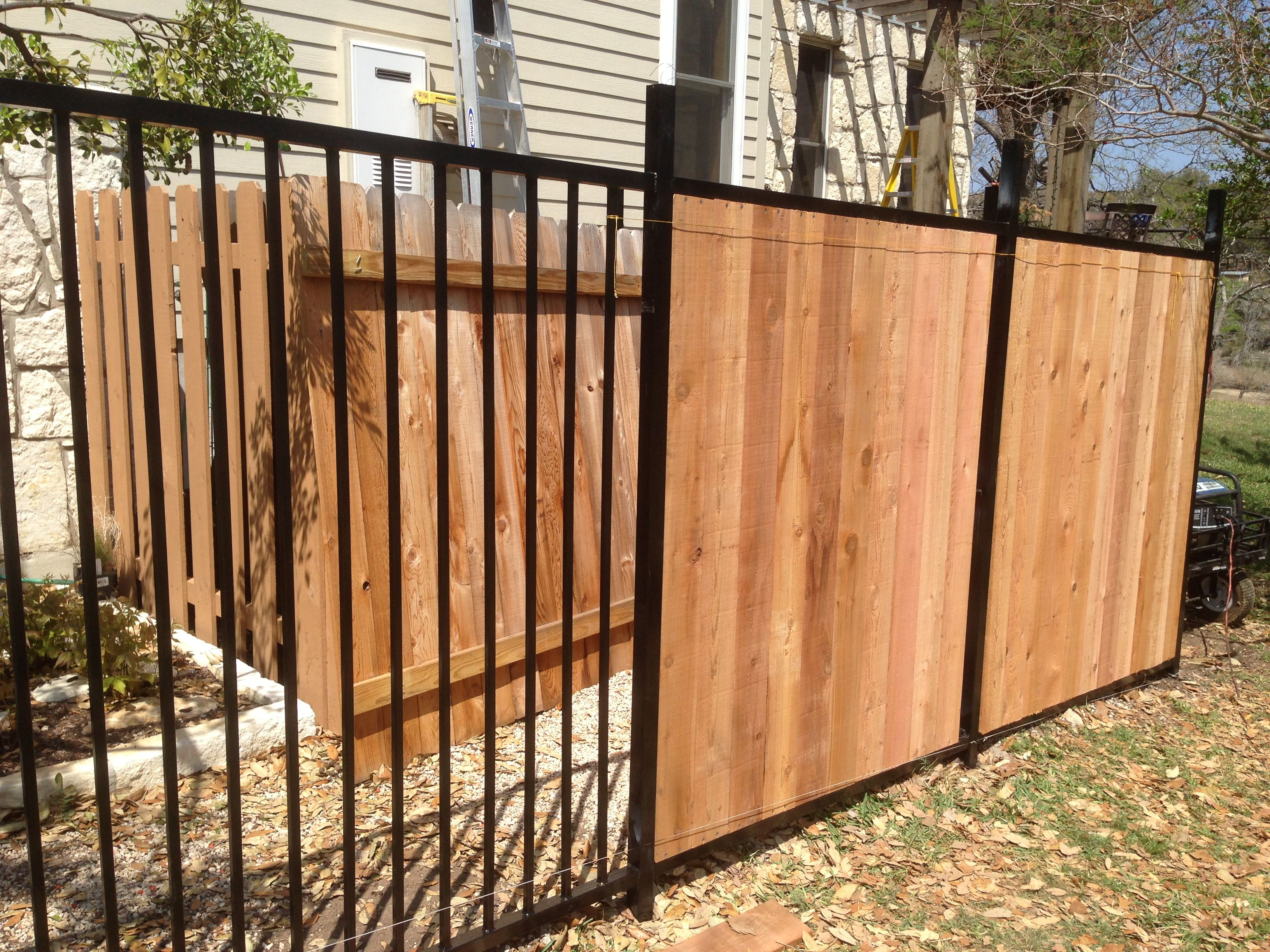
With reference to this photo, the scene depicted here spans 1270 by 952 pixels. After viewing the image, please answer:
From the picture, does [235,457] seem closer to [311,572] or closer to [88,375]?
[311,572]

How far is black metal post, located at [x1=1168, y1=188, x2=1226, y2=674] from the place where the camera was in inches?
191

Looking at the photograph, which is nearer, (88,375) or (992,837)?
(992,837)

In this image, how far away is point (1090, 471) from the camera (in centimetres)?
439

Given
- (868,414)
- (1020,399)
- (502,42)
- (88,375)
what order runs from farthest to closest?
1. (502,42)
2. (88,375)
3. (1020,399)
4. (868,414)

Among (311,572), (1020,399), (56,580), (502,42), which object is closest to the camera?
(311,572)

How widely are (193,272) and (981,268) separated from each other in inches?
123

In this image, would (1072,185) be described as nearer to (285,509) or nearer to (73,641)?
(73,641)

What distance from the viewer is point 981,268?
3.76 m

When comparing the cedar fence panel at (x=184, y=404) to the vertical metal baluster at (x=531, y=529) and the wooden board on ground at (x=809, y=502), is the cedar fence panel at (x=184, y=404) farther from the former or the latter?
the wooden board on ground at (x=809, y=502)

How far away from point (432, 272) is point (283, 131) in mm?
1604

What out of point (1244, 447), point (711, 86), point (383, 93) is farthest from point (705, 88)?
point (1244, 447)

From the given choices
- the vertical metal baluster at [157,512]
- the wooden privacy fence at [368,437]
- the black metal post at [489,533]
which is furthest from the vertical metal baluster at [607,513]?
the vertical metal baluster at [157,512]

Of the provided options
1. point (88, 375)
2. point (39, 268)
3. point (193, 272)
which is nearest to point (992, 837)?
point (193, 272)

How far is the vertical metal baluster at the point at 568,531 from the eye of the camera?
263 cm
